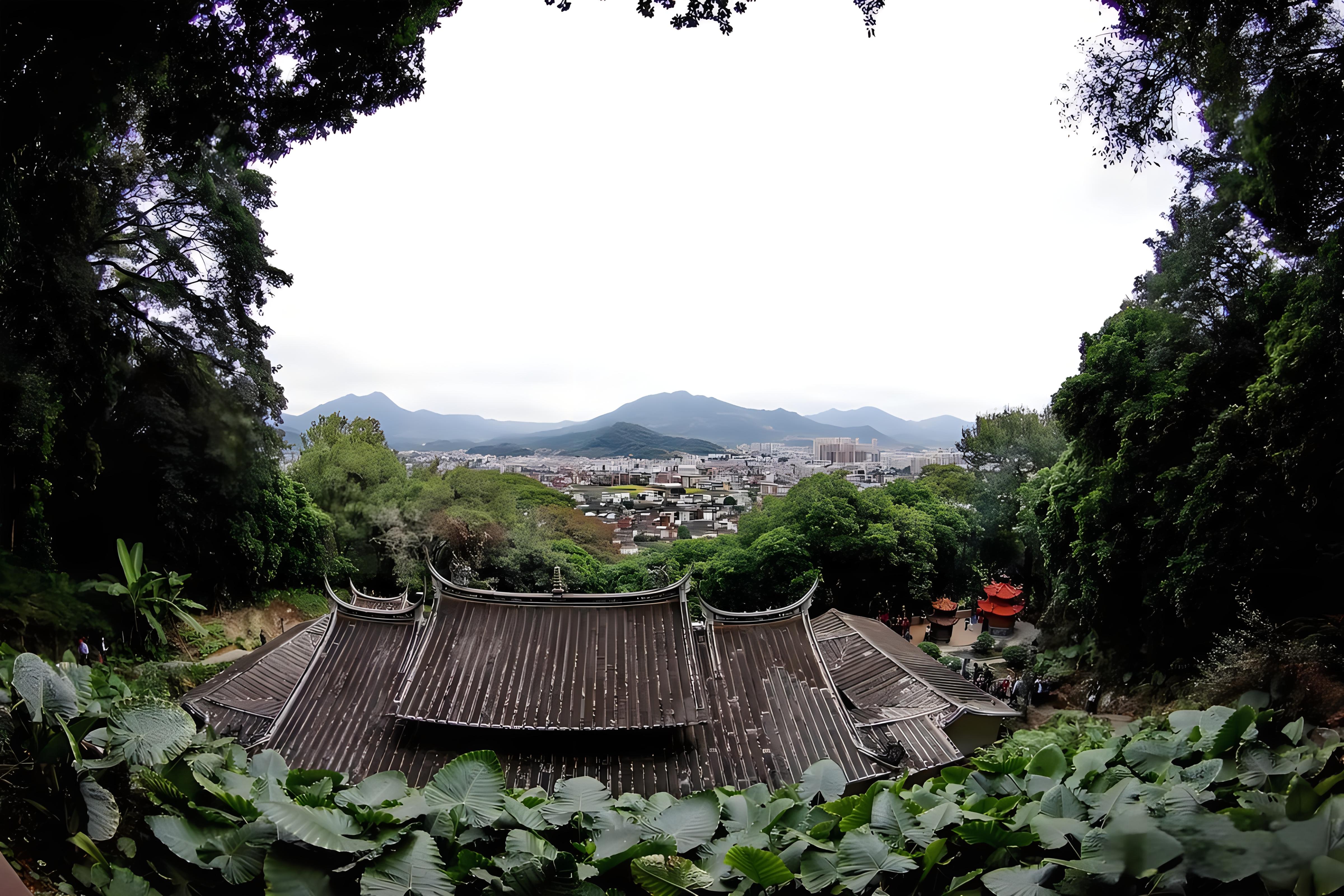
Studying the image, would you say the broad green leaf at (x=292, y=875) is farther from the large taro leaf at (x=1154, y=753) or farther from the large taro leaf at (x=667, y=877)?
the large taro leaf at (x=1154, y=753)

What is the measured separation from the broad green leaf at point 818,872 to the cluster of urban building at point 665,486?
19375 millimetres

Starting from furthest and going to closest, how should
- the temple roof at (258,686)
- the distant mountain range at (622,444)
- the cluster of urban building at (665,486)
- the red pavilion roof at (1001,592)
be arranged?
the cluster of urban building at (665,486), the distant mountain range at (622,444), the red pavilion roof at (1001,592), the temple roof at (258,686)

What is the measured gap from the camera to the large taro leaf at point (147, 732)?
183 centimetres

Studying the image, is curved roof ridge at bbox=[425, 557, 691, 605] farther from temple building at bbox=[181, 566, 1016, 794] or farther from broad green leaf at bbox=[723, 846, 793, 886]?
broad green leaf at bbox=[723, 846, 793, 886]

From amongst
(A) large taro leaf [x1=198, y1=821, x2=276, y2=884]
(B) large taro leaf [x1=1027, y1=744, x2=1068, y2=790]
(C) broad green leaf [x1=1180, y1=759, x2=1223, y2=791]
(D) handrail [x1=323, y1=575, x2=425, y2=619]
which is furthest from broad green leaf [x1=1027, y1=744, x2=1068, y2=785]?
(D) handrail [x1=323, y1=575, x2=425, y2=619]

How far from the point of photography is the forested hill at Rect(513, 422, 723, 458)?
2275cm

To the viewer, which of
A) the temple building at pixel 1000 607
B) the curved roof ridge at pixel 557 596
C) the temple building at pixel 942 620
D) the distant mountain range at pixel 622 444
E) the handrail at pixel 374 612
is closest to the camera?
the curved roof ridge at pixel 557 596

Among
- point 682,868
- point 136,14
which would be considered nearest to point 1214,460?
point 682,868

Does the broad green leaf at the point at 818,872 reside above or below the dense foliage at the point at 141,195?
below

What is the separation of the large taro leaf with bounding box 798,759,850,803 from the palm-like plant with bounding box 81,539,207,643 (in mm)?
3448

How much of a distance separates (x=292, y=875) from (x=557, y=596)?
6.22 m

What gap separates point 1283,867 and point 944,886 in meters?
0.72

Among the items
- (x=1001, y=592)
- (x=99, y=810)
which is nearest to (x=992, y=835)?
(x=99, y=810)

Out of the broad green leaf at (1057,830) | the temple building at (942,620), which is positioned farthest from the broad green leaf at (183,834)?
the temple building at (942,620)
